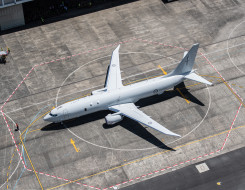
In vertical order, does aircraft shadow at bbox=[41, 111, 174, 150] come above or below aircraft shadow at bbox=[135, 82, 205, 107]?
below

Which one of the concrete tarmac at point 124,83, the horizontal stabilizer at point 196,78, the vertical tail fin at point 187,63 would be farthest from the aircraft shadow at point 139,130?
the horizontal stabilizer at point 196,78

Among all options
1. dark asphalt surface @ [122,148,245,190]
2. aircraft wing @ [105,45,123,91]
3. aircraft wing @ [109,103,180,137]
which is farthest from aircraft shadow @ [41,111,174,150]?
dark asphalt surface @ [122,148,245,190]

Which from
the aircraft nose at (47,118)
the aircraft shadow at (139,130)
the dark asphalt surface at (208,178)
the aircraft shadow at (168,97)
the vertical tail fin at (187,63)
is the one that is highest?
the vertical tail fin at (187,63)

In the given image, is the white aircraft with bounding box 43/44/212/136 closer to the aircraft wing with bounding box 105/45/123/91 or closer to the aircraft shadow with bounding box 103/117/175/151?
the aircraft wing with bounding box 105/45/123/91

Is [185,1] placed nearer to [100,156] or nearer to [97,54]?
[97,54]

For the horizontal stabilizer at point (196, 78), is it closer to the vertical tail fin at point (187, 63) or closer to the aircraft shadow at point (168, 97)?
the vertical tail fin at point (187, 63)

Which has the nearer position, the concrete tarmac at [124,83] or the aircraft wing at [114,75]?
the concrete tarmac at [124,83]
